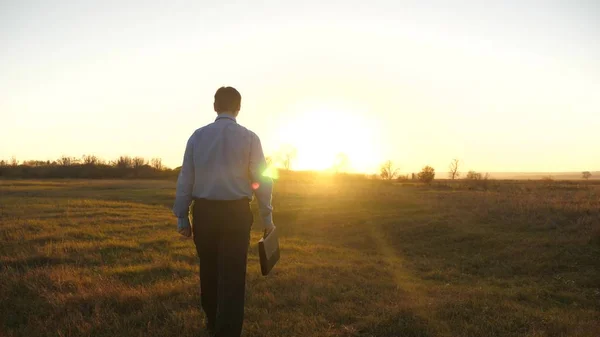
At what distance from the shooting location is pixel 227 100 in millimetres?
4055

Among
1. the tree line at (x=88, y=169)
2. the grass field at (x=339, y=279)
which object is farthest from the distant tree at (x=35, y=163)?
the grass field at (x=339, y=279)

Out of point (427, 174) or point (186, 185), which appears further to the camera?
point (427, 174)

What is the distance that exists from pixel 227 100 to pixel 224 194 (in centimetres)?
98

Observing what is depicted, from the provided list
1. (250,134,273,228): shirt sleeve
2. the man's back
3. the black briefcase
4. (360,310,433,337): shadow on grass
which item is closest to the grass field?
(360,310,433,337): shadow on grass

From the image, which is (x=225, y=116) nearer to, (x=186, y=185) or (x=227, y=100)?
(x=227, y=100)

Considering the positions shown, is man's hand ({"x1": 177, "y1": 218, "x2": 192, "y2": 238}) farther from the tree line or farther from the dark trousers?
the tree line

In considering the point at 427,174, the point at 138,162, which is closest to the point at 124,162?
the point at 138,162

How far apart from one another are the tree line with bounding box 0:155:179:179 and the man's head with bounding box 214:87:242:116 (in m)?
77.0

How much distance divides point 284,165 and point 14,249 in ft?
374

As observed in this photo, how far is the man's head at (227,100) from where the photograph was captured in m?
4.05

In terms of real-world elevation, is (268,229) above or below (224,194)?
below

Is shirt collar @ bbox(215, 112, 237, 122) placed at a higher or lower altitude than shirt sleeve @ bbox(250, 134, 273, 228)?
higher

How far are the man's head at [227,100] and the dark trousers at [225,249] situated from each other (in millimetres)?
949

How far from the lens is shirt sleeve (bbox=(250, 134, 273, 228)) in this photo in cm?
397
